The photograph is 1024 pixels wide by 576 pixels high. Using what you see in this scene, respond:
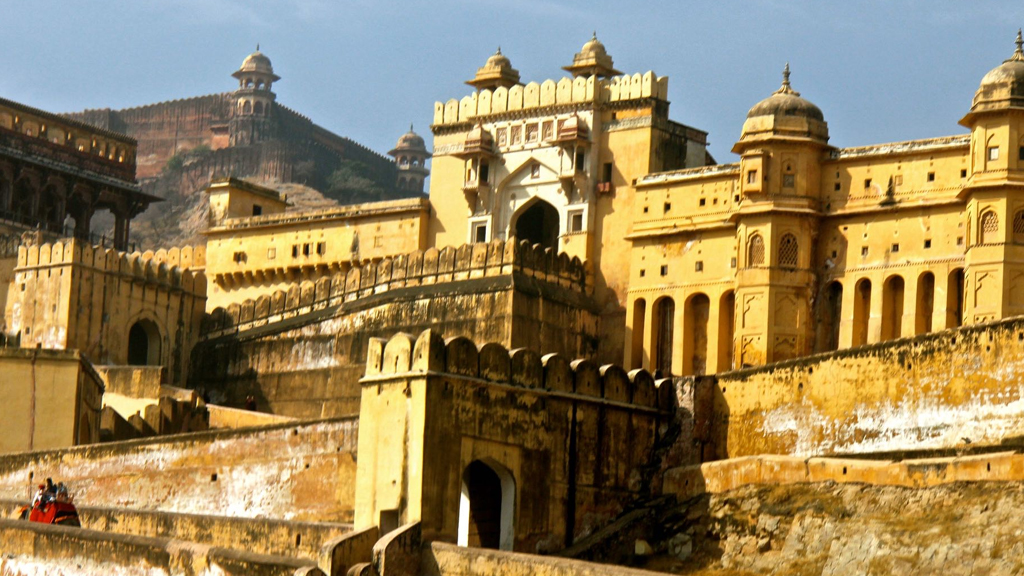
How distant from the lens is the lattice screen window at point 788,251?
122ft

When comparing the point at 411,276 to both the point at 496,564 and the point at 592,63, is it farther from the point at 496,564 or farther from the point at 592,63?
the point at 496,564

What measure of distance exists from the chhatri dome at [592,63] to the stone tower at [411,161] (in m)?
46.2

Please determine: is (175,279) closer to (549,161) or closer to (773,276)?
(549,161)

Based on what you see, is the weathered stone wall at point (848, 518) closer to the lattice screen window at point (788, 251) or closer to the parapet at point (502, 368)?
the parapet at point (502, 368)

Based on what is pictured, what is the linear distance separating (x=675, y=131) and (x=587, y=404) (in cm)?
1706

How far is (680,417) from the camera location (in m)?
27.5

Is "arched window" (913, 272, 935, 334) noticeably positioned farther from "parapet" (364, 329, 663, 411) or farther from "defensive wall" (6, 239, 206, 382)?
"defensive wall" (6, 239, 206, 382)

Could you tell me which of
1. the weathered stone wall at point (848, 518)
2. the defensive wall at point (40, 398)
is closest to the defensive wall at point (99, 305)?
the defensive wall at point (40, 398)

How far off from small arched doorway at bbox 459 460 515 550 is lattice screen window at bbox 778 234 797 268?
12.8m

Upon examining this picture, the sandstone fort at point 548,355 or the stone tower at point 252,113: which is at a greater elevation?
the stone tower at point 252,113

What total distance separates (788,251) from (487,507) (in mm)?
13221

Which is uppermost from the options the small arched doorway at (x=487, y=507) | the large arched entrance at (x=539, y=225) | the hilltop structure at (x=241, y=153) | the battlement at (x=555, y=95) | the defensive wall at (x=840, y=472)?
the hilltop structure at (x=241, y=153)

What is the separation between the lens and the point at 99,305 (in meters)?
41.8

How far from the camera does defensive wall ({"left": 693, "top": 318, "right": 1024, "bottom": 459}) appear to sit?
24.9m
